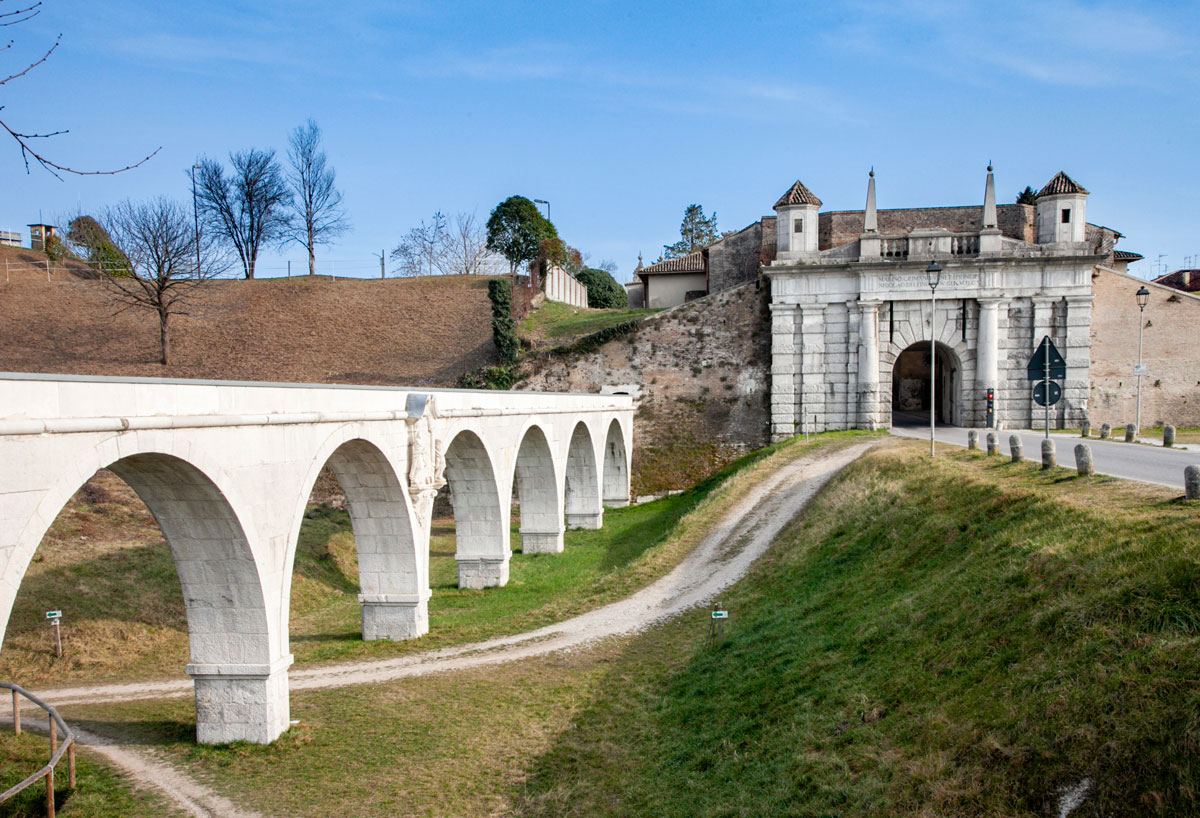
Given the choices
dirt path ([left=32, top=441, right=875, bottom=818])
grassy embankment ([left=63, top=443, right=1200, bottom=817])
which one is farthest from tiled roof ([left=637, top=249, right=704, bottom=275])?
grassy embankment ([left=63, top=443, right=1200, bottom=817])

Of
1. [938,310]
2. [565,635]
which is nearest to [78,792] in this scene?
[565,635]

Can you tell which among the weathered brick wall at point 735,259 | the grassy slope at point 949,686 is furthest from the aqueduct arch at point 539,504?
the weathered brick wall at point 735,259

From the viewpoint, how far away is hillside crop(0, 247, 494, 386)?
39.2m

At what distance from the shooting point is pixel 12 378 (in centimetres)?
699

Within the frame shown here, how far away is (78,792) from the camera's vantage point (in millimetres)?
8727

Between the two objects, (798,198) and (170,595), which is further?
(798,198)

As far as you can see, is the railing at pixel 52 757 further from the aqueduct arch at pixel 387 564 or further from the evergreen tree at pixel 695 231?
the evergreen tree at pixel 695 231

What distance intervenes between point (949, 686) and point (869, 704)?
88cm

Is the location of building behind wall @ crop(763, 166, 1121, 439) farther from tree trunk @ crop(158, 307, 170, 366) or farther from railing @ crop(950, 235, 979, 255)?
tree trunk @ crop(158, 307, 170, 366)

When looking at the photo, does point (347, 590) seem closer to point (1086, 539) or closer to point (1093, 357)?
point (1086, 539)

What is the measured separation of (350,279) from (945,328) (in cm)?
3258

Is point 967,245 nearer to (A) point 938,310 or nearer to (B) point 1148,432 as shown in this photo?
(A) point 938,310

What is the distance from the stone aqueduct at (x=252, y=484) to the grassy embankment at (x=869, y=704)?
1.23 meters

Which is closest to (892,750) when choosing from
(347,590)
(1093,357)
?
(347,590)
